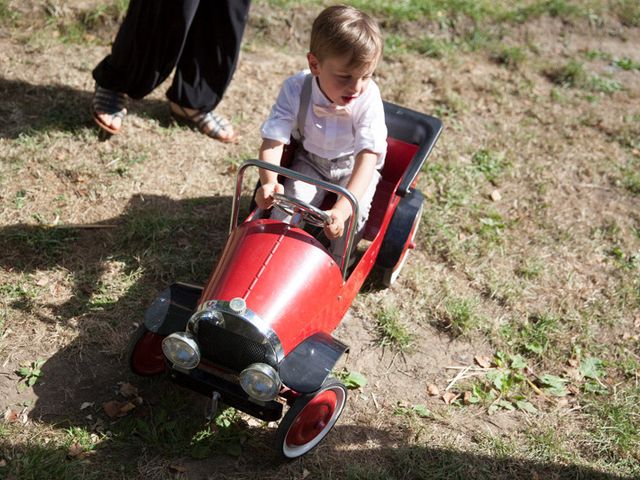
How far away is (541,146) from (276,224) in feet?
9.39

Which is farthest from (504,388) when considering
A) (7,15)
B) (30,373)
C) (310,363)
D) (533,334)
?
(7,15)

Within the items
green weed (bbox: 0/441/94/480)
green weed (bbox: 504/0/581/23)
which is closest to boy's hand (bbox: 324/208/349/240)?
green weed (bbox: 0/441/94/480)

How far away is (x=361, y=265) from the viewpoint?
3020 mm

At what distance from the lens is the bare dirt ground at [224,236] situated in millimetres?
2814

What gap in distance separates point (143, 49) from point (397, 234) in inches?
73.2

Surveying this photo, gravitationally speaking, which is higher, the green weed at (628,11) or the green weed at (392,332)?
the green weed at (628,11)

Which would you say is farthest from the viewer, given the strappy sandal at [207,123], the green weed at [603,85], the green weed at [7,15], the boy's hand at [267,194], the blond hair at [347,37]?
the green weed at [603,85]

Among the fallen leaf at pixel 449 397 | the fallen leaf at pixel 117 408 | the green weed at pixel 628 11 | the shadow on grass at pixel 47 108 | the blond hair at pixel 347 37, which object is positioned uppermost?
the green weed at pixel 628 11

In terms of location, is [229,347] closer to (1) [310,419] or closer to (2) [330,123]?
(1) [310,419]

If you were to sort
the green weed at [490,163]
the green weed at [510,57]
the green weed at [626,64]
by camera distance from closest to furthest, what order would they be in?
the green weed at [490,163], the green weed at [510,57], the green weed at [626,64]

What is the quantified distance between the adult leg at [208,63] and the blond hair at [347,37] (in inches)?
54.5

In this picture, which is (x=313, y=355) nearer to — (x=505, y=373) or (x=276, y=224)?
(x=276, y=224)

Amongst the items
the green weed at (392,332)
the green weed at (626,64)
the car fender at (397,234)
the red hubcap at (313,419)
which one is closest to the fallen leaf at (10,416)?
the red hubcap at (313,419)

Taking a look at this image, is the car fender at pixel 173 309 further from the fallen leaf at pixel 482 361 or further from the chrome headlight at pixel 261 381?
the fallen leaf at pixel 482 361
